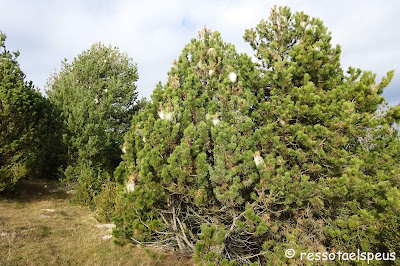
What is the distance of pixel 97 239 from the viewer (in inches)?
270

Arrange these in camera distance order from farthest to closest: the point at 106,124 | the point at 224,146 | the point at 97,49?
1. the point at 97,49
2. the point at 106,124
3. the point at 224,146

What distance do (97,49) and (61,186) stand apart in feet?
37.2

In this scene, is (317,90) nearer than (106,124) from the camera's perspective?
Yes

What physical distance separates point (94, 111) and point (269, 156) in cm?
1178

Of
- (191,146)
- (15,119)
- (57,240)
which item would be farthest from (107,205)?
(191,146)

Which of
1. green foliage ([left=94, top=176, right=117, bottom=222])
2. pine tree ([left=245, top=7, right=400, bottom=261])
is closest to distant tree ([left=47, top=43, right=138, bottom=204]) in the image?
green foliage ([left=94, top=176, right=117, bottom=222])

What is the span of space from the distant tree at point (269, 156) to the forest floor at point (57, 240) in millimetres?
534

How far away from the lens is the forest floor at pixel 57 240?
18.0 feet

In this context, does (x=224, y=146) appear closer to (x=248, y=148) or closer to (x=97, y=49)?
(x=248, y=148)

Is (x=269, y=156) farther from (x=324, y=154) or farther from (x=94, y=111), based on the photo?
(x=94, y=111)

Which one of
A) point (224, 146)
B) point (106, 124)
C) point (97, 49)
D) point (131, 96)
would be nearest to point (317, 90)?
point (224, 146)

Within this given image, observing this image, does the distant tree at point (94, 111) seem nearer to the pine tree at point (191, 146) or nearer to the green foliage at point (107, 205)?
the green foliage at point (107, 205)

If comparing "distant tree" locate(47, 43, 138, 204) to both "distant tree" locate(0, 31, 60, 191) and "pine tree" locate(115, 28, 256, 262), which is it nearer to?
"distant tree" locate(0, 31, 60, 191)

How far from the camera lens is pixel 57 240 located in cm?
651
